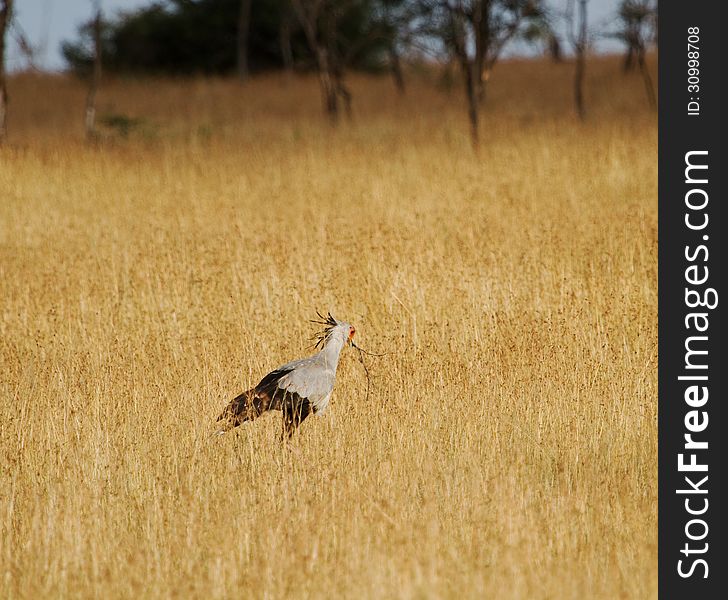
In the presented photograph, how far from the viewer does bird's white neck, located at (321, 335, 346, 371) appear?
225 inches

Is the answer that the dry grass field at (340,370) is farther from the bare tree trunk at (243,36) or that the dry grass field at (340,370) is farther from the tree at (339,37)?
the bare tree trunk at (243,36)

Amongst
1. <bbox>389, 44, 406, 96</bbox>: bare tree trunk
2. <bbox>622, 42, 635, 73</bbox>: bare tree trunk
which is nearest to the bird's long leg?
<bbox>389, 44, 406, 96</bbox>: bare tree trunk

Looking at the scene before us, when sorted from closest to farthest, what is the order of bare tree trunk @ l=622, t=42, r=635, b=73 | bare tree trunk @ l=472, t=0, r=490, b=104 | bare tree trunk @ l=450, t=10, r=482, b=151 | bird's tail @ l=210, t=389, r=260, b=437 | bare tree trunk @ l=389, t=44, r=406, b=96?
bird's tail @ l=210, t=389, r=260, b=437
bare tree trunk @ l=450, t=10, r=482, b=151
bare tree trunk @ l=472, t=0, r=490, b=104
bare tree trunk @ l=389, t=44, r=406, b=96
bare tree trunk @ l=622, t=42, r=635, b=73

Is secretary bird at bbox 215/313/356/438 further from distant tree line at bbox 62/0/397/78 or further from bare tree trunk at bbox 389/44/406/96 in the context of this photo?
distant tree line at bbox 62/0/397/78

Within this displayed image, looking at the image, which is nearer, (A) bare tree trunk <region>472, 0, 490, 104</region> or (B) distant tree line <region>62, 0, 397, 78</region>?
(A) bare tree trunk <region>472, 0, 490, 104</region>

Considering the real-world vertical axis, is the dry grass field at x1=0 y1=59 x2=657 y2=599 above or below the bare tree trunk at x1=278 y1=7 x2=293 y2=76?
below

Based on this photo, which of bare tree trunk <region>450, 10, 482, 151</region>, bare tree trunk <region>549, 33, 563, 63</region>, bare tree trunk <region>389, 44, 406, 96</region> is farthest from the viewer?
bare tree trunk <region>549, 33, 563, 63</region>

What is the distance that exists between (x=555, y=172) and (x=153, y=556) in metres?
8.85

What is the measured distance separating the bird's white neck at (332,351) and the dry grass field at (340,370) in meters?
0.35

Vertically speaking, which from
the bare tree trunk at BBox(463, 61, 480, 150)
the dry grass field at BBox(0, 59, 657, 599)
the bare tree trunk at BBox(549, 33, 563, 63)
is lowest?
the dry grass field at BBox(0, 59, 657, 599)

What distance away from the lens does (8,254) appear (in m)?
10.3

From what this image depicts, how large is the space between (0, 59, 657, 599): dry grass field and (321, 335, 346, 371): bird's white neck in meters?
0.35

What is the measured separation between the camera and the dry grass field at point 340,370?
441 centimetres
